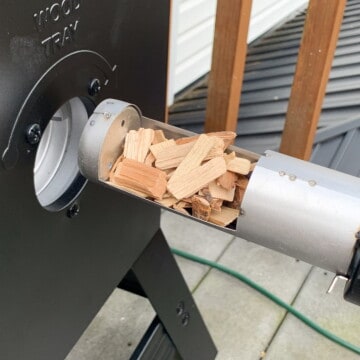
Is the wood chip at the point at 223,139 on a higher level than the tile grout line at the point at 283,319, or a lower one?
higher

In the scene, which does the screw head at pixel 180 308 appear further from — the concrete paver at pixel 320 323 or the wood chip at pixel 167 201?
the wood chip at pixel 167 201

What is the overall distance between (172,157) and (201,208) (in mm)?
88

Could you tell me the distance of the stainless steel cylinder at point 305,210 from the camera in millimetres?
600

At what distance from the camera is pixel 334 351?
1670 mm

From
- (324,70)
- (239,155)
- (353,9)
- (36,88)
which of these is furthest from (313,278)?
(353,9)

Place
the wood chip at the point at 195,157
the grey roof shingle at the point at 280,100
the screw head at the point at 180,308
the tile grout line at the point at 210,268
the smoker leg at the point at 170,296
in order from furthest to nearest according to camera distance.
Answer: the grey roof shingle at the point at 280,100
the tile grout line at the point at 210,268
the screw head at the point at 180,308
the smoker leg at the point at 170,296
the wood chip at the point at 195,157

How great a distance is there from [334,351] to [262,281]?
0.33 metres

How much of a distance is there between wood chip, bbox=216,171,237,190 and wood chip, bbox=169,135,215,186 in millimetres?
37

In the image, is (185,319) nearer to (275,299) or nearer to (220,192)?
(275,299)

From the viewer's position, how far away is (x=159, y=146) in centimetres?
74

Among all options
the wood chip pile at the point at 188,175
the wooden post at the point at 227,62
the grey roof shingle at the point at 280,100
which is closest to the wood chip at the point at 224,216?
the wood chip pile at the point at 188,175

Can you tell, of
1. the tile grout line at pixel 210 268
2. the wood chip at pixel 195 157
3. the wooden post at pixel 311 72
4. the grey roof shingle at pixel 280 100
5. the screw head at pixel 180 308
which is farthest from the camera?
the grey roof shingle at pixel 280 100

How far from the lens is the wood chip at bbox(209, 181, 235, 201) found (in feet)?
2.29

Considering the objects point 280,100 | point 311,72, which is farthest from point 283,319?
point 280,100
